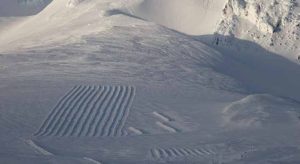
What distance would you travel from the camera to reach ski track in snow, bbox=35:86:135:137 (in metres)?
16.3

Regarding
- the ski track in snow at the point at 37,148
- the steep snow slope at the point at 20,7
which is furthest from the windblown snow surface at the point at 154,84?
the steep snow slope at the point at 20,7

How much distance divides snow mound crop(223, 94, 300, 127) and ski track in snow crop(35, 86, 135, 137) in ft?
10.1

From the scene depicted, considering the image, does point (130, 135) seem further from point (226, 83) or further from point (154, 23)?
point (154, 23)

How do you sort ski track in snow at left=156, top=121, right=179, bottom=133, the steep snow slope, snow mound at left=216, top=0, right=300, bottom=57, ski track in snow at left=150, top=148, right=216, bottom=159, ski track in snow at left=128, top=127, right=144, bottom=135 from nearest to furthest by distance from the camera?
ski track in snow at left=150, top=148, right=216, bottom=159, ski track in snow at left=128, top=127, right=144, bottom=135, ski track in snow at left=156, top=121, right=179, bottom=133, snow mound at left=216, top=0, right=300, bottom=57, the steep snow slope

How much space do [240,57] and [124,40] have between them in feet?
19.4

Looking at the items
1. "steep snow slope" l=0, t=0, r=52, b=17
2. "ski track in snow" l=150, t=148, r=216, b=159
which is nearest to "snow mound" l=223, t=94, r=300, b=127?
"ski track in snow" l=150, t=148, r=216, b=159

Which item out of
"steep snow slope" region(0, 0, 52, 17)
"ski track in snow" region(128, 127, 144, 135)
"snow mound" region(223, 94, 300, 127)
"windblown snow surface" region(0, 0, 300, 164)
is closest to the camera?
"windblown snow surface" region(0, 0, 300, 164)

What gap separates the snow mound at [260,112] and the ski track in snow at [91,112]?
10.1 ft

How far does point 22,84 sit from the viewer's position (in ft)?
70.5

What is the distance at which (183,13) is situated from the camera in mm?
38000

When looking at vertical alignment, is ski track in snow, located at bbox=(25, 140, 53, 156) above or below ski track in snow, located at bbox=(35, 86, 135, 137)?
above

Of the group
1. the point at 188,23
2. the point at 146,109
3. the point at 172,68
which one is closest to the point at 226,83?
the point at 172,68

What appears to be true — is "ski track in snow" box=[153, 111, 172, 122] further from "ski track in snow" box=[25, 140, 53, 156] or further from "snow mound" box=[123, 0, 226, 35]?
"snow mound" box=[123, 0, 226, 35]

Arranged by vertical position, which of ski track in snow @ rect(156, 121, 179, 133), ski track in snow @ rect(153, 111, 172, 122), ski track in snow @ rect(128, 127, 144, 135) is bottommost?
ski track in snow @ rect(153, 111, 172, 122)
